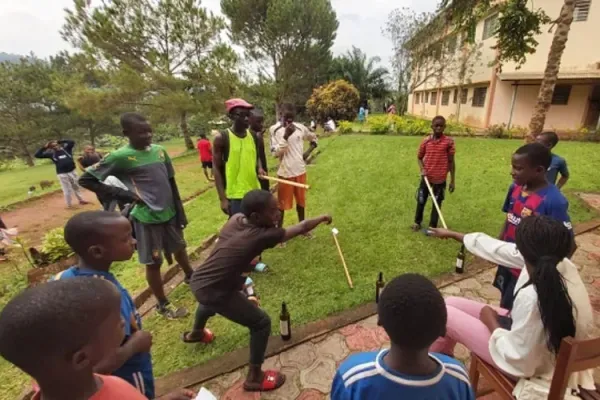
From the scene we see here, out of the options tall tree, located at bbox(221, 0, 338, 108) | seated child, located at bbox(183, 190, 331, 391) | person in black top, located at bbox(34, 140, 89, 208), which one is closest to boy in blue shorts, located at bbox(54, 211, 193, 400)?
seated child, located at bbox(183, 190, 331, 391)

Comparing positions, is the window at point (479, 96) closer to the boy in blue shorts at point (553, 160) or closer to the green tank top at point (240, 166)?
the boy in blue shorts at point (553, 160)

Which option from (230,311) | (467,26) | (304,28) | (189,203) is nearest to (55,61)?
(304,28)

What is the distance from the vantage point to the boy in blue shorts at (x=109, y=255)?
5.35 ft

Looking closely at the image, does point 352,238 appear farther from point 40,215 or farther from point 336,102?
point 336,102

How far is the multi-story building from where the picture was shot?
13867 mm

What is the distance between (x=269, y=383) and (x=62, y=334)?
1902 millimetres

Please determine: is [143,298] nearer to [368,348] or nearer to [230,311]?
[230,311]

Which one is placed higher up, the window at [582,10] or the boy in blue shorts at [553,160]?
the window at [582,10]

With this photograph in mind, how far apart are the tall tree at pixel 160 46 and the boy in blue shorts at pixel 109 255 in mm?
17567

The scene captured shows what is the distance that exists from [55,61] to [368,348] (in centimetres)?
4479

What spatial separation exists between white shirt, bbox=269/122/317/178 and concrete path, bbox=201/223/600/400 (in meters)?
2.35

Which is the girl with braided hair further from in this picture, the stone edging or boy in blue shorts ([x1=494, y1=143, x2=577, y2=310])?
the stone edging

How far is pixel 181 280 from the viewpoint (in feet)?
13.5

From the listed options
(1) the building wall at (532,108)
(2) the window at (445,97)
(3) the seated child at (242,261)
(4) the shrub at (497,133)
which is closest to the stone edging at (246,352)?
(3) the seated child at (242,261)
